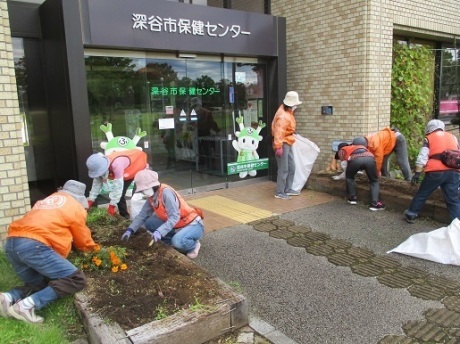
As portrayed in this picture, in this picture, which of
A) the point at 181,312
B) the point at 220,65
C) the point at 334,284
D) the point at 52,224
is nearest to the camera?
the point at 181,312

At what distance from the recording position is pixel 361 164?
620 centimetres

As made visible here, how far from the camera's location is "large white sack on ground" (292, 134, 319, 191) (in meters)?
7.42

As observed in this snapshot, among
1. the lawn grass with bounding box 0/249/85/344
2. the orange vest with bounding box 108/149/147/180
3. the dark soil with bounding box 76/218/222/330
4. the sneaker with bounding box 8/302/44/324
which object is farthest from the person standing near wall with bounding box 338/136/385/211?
the sneaker with bounding box 8/302/44/324

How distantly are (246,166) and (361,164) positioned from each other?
2.59m

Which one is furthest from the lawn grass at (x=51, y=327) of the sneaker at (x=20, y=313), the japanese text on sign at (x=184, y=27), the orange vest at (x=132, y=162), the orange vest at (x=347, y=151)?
the orange vest at (x=347, y=151)

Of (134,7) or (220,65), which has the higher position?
(134,7)

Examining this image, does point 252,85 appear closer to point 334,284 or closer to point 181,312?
point 334,284

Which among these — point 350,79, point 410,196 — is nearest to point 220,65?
point 350,79

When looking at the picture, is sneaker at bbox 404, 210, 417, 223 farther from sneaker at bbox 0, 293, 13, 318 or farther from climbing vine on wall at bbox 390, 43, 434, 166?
sneaker at bbox 0, 293, 13, 318

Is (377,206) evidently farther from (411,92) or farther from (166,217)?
(166,217)

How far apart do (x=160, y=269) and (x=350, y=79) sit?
18.5 feet

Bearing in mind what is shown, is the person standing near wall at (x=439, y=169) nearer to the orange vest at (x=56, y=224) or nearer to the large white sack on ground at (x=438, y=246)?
the large white sack on ground at (x=438, y=246)

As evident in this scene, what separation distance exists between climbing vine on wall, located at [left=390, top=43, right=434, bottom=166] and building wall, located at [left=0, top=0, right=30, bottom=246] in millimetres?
6958

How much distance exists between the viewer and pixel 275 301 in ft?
12.0
